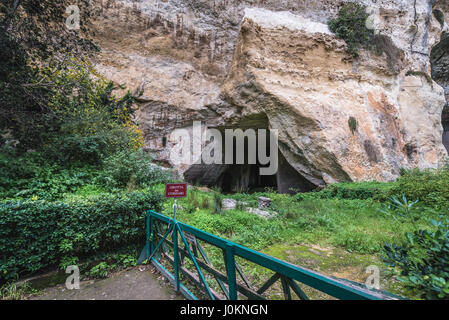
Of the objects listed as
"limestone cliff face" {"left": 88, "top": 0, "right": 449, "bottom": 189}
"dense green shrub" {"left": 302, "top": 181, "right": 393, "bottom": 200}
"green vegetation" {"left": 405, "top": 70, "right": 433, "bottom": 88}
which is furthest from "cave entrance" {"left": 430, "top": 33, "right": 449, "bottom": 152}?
"dense green shrub" {"left": 302, "top": 181, "right": 393, "bottom": 200}

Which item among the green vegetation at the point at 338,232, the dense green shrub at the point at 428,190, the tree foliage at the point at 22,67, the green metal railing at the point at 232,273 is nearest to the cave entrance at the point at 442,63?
the dense green shrub at the point at 428,190

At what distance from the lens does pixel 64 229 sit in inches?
138

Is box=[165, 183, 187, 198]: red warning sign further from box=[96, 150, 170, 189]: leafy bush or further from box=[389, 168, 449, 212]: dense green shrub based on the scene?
box=[389, 168, 449, 212]: dense green shrub

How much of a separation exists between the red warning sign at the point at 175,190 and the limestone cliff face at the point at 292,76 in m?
10.1

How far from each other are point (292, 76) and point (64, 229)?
43.9ft

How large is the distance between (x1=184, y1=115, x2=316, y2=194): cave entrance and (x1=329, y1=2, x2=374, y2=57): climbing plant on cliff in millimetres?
7337

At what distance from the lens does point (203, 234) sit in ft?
8.32

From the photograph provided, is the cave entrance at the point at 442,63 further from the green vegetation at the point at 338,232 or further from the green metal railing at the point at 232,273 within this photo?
the green metal railing at the point at 232,273

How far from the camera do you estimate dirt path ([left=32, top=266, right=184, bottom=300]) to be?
123 inches

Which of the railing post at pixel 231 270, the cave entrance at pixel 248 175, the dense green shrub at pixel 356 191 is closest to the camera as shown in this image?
the railing post at pixel 231 270

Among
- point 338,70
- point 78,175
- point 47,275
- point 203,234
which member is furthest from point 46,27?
point 338,70

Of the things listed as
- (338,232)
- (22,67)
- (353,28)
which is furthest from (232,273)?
(353,28)

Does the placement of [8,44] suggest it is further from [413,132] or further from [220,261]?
[413,132]

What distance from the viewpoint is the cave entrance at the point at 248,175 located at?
50.1 ft
